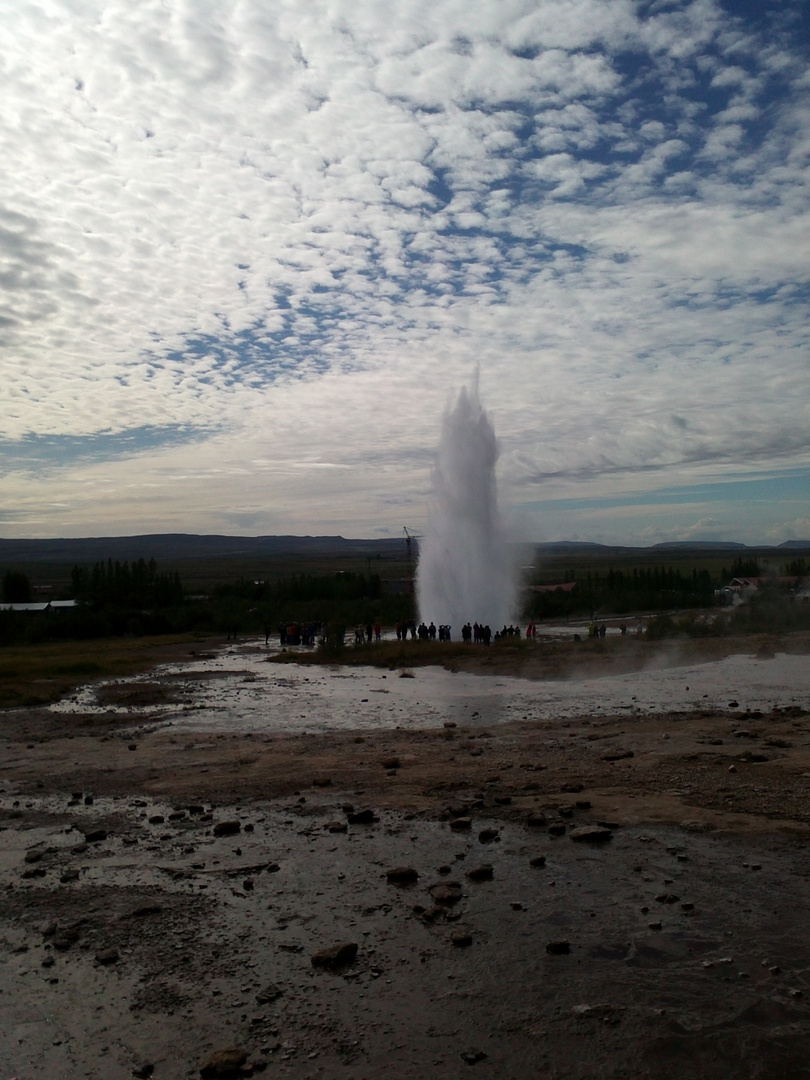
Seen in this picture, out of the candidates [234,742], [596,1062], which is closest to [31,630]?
[234,742]

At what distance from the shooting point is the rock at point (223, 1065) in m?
4.86

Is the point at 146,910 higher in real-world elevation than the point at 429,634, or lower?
higher

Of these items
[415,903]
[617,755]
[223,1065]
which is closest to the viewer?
[223,1065]

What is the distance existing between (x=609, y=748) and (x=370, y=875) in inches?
256

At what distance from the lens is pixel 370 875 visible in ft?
25.9

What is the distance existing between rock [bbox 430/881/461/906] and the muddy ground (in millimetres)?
21

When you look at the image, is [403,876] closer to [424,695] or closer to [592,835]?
[592,835]

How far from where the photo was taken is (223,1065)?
4.89m

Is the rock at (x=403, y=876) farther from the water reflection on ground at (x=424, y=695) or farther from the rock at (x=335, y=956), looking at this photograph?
the water reflection on ground at (x=424, y=695)

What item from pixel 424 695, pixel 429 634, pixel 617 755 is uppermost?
pixel 617 755

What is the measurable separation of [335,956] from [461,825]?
3.16 m

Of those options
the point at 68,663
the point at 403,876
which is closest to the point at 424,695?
the point at 403,876

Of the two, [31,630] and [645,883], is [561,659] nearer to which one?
[645,883]

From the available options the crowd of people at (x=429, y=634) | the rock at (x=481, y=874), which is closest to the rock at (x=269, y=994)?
the rock at (x=481, y=874)
